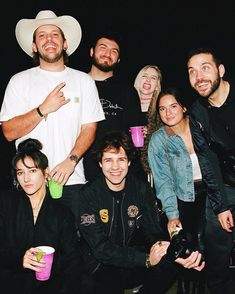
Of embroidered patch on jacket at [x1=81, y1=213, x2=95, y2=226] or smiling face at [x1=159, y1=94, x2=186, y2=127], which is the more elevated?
smiling face at [x1=159, y1=94, x2=186, y2=127]

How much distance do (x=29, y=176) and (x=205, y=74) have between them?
1.76 m

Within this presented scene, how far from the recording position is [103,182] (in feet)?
11.0

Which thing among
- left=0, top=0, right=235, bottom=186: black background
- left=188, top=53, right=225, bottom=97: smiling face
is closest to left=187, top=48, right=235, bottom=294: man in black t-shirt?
left=188, top=53, right=225, bottom=97: smiling face

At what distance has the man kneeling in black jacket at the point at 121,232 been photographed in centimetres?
303

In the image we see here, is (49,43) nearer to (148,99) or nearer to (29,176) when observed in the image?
(29,176)

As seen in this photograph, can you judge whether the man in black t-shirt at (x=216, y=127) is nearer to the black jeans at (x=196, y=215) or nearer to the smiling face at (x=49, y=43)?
the black jeans at (x=196, y=215)

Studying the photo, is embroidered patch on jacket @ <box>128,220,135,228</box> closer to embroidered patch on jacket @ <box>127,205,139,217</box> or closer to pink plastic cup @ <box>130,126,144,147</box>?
embroidered patch on jacket @ <box>127,205,139,217</box>

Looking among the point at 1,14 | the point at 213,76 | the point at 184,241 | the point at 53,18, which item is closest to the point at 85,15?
the point at 1,14

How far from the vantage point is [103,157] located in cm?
334

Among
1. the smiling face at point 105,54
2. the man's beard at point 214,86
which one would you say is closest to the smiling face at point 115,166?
the man's beard at point 214,86

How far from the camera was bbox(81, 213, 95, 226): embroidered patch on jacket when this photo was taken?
3178mm

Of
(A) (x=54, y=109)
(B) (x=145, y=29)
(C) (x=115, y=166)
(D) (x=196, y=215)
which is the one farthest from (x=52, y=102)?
(B) (x=145, y=29)

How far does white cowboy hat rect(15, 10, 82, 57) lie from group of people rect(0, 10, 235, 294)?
1 cm

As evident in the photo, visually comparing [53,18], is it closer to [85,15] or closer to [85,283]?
[85,283]
